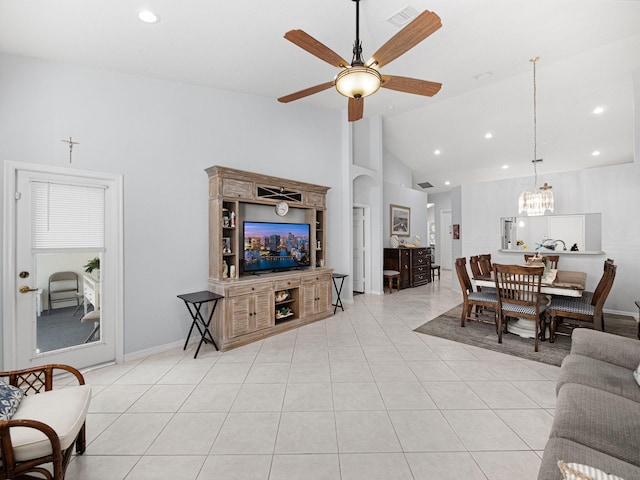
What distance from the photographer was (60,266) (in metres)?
2.90

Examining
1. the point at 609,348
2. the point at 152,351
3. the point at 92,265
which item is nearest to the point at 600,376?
the point at 609,348

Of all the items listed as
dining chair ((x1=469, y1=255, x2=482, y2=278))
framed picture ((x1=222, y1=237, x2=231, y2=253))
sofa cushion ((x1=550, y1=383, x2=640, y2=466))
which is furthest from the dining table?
framed picture ((x1=222, y1=237, x2=231, y2=253))

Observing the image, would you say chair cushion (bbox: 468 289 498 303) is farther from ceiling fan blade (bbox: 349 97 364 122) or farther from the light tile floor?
ceiling fan blade (bbox: 349 97 364 122)

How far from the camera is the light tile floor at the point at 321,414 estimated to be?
1.72 metres

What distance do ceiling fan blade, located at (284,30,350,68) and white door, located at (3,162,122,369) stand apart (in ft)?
7.93

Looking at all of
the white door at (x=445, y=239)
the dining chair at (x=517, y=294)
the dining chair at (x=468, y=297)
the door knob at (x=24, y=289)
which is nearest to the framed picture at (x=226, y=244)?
the door knob at (x=24, y=289)

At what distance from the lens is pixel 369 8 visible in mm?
2795

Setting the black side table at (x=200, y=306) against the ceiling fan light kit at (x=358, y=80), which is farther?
the black side table at (x=200, y=306)

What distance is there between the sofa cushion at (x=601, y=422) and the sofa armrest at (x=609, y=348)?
0.62 meters

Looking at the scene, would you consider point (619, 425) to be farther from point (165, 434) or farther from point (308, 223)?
point (308, 223)

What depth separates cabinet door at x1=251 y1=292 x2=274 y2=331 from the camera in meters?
3.78

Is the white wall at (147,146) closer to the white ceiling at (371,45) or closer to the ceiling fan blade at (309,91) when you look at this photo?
the white ceiling at (371,45)

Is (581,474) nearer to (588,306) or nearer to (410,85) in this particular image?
(410,85)

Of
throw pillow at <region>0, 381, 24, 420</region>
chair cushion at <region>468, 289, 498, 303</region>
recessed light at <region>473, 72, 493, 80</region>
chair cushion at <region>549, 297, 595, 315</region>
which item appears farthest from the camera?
recessed light at <region>473, 72, 493, 80</region>
